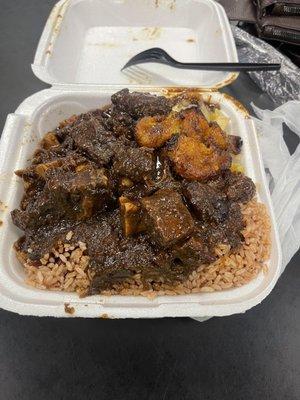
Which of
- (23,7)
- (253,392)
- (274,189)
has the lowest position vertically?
(253,392)

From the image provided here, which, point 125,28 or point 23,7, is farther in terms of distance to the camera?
point 23,7

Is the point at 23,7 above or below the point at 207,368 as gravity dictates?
above

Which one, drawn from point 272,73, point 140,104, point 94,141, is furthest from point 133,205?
point 272,73

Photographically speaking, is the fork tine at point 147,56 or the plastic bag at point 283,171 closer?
the plastic bag at point 283,171

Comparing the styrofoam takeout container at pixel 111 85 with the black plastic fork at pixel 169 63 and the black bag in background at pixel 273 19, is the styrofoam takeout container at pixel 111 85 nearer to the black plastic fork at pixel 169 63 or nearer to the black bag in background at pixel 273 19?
the black plastic fork at pixel 169 63

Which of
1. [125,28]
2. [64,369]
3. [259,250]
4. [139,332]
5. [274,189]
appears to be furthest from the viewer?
[125,28]

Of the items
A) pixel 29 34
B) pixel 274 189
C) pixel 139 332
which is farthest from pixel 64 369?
pixel 29 34

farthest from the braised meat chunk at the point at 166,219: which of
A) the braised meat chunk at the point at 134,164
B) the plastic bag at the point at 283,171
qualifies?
the plastic bag at the point at 283,171

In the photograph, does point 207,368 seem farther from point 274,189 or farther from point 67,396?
point 274,189
